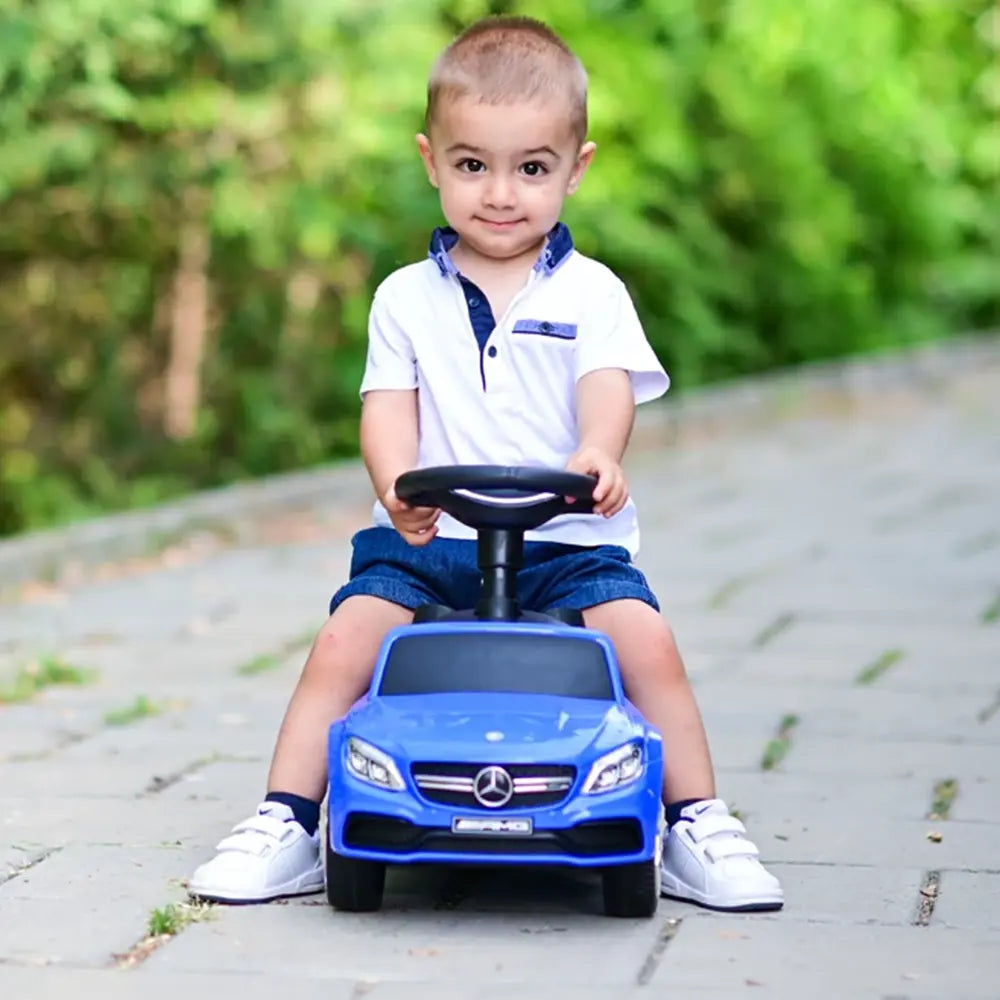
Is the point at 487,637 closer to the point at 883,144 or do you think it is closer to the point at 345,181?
the point at 345,181

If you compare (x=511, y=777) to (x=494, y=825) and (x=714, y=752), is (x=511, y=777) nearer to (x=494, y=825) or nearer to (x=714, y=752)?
(x=494, y=825)

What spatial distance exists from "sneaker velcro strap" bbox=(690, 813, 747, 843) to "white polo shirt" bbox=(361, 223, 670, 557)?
50 cm

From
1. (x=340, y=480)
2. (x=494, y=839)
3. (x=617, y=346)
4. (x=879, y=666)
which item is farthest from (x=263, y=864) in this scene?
(x=340, y=480)

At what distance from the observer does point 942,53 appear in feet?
49.6

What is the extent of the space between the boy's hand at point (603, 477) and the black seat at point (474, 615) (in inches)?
7.3

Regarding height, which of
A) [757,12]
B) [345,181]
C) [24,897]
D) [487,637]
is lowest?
[24,897]

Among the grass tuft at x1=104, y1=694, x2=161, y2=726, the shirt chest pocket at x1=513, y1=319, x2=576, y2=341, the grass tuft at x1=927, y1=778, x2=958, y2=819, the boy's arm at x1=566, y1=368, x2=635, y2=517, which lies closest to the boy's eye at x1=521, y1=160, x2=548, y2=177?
the shirt chest pocket at x1=513, y1=319, x2=576, y2=341

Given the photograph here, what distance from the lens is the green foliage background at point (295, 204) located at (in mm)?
8195

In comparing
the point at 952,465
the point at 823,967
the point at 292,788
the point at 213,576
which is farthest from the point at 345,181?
the point at 823,967

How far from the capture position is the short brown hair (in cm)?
370

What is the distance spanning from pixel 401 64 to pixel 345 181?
568mm

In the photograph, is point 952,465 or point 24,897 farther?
point 952,465

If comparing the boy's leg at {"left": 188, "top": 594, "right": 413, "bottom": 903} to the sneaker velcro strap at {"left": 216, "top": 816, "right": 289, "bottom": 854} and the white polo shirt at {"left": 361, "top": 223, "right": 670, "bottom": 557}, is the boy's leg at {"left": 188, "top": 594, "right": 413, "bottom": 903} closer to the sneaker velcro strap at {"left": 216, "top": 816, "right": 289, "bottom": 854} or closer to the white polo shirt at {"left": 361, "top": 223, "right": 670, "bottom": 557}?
the sneaker velcro strap at {"left": 216, "top": 816, "right": 289, "bottom": 854}

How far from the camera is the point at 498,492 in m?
3.56
